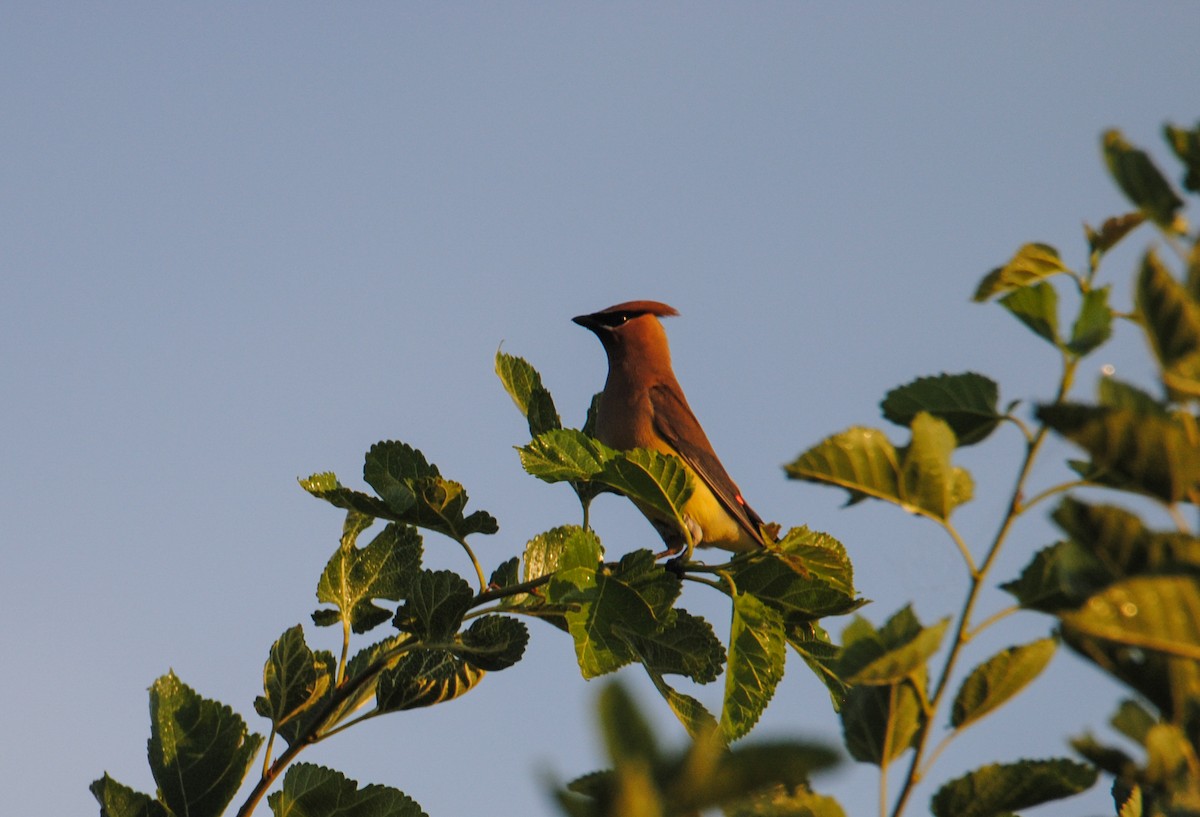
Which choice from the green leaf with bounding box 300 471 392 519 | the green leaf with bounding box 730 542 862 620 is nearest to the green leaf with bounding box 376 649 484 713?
the green leaf with bounding box 300 471 392 519

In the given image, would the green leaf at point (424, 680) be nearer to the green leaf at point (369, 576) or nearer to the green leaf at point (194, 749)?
the green leaf at point (369, 576)

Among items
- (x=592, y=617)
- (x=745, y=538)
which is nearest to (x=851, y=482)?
(x=592, y=617)

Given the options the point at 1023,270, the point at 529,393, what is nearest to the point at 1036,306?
the point at 1023,270

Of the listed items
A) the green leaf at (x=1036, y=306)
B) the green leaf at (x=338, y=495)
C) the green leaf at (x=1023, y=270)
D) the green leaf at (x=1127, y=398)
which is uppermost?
the green leaf at (x=338, y=495)

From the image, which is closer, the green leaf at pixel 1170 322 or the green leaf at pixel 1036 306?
the green leaf at pixel 1170 322

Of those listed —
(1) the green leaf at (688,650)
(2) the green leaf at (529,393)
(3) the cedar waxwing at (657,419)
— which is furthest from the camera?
(3) the cedar waxwing at (657,419)

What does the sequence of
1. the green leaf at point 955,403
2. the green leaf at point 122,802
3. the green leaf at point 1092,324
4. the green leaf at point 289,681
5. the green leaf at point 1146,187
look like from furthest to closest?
1. the green leaf at point 289,681
2. the green leaf at point 122,802
3. the green leaf at point 955,403
4. the green leaf at point 1092,324
5. the green leaf at point 1146,187

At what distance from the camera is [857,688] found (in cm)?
138

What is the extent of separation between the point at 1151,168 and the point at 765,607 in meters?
1.63

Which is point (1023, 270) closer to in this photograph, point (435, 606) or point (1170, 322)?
point (1170, 322)

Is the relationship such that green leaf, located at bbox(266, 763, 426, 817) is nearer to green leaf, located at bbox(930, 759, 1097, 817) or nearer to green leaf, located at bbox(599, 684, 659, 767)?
green leaf, located at bbox(930, 759, 1097, 817)

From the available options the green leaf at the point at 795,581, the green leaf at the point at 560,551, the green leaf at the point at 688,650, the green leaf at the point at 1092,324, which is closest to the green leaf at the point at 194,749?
the green leaf at the point at 560,551

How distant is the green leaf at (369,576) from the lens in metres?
2.75

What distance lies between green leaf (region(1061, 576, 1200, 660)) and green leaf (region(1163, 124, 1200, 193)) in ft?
1.15
